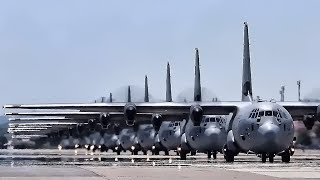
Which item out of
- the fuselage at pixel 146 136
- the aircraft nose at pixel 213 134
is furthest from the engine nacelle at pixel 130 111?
the fuselage at pixel 146 136

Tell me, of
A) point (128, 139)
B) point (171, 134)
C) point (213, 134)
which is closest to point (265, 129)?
point (213, 134)

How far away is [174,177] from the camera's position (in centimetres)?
2966

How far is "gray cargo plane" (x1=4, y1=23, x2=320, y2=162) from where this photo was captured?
156 feet

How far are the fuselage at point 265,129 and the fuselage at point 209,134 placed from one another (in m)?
9.24

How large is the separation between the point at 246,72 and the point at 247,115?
12655mm

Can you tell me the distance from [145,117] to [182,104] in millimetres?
15454

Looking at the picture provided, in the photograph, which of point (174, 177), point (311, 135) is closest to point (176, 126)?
point (311, 135)

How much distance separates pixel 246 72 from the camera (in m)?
62.2

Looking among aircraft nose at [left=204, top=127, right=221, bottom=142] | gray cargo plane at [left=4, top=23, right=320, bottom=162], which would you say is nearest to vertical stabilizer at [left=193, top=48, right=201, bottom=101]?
gray cargo plane at [left=4, top=23, right=320, bottom=162]

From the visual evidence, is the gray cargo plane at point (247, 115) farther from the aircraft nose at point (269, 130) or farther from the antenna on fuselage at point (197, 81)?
the antenna on fuselage at point (197, 81)

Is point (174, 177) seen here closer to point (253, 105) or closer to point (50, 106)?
point (253, 105)

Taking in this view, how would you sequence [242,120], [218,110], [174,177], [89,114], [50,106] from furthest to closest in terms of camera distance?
1. [89,114]
2. [50,106]
3. [218,110]
4. [242,120]
5. [174,177]

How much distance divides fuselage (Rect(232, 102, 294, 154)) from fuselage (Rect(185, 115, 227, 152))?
9.24m

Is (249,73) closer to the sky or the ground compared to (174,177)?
closer to the sky
